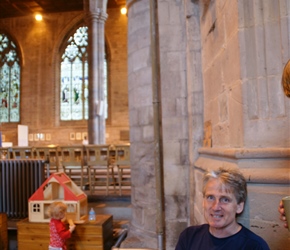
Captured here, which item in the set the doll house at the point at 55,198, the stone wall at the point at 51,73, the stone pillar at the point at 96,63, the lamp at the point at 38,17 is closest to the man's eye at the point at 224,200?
the doll house at the point at 55,198

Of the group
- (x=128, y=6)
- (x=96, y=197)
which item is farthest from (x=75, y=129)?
(x=128, y=6)

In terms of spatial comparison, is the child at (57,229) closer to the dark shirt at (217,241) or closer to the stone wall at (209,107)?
the stone wall at (209,107)

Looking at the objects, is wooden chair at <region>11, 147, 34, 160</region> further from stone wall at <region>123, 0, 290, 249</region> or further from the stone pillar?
the stone pillar

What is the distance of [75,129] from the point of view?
1545 centimetres

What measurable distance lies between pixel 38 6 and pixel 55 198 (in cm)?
1279

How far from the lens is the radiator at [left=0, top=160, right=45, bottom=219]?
5504 mm

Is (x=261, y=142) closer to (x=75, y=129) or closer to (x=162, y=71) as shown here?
(x=162, y=71)

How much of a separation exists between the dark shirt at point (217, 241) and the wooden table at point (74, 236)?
257 cm

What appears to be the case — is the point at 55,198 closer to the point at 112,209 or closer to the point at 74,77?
the point at 112,209

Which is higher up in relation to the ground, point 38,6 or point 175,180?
point 38,6

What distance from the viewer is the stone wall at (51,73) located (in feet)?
49.4

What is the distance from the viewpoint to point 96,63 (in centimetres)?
1152

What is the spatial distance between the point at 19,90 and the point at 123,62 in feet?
17.2

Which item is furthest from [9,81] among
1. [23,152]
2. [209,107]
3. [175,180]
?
[209,107]
